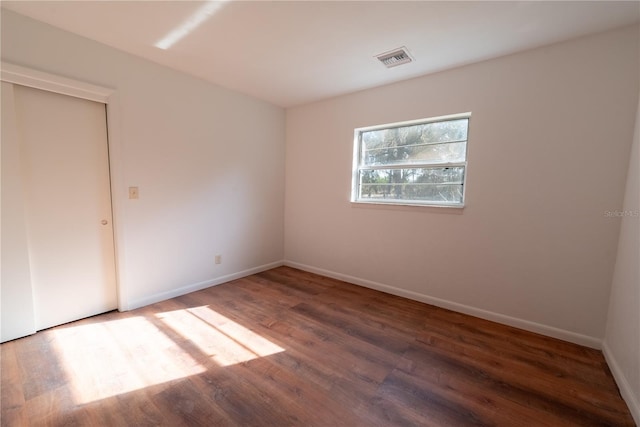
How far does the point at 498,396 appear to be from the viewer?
161cm

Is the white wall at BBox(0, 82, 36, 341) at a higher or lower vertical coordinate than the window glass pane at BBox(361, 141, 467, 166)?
lower

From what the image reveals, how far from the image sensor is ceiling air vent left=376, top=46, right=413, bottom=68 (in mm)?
2327

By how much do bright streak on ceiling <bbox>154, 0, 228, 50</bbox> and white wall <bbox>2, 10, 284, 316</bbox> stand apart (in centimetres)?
52

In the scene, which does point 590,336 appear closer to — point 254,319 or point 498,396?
point 498,396

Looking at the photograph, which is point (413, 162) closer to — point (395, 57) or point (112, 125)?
point (395, 57)

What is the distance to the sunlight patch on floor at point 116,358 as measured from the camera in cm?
163

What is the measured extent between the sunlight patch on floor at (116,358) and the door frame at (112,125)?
450 millimetres

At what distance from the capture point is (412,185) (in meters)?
3.06

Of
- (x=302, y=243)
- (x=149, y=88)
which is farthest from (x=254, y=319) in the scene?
(x=149, y=88)

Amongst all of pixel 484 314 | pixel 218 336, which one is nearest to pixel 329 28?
pixel 218 336

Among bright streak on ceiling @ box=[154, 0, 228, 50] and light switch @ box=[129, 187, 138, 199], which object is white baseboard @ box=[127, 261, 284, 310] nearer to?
light switch @ box=[129, 187, 138, 199]

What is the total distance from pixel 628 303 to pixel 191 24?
151 inches

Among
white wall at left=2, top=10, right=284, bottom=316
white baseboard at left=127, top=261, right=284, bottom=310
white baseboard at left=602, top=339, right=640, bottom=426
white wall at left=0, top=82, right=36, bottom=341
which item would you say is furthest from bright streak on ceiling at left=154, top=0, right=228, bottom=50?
white baseboard at left=602, top=339, right=640, bottom=426

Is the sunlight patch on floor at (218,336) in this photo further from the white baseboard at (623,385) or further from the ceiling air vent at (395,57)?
the ceiling air vent at (395,57)
